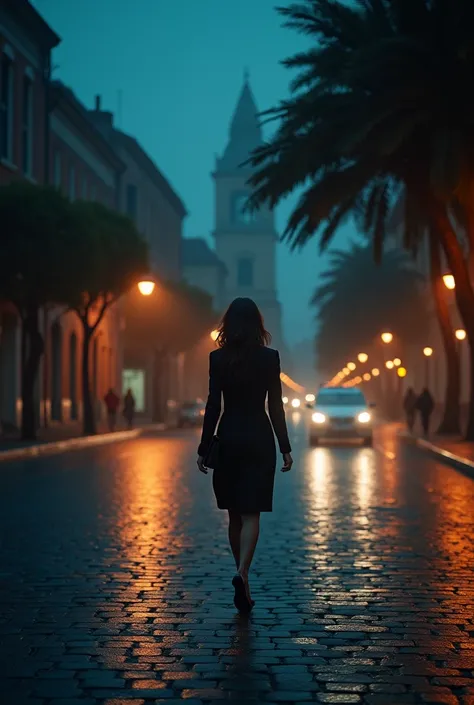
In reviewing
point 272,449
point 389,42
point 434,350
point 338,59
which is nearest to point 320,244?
point 338,59

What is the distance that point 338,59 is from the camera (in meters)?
30.9

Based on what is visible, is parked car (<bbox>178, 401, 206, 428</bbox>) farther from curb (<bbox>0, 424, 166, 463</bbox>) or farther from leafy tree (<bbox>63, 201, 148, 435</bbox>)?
leafy tree (<bbox>63, 201, 148, 435</bbox>)

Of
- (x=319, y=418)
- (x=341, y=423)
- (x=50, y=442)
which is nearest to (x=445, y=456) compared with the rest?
(x=341, y=423)

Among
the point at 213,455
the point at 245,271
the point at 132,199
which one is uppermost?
the point at 245,271

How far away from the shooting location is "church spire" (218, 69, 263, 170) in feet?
496

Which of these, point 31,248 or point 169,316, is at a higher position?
point 169,316

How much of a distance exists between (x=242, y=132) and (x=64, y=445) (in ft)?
390

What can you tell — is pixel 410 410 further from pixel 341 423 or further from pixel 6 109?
pixel 6 109

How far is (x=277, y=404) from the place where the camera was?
8914mm

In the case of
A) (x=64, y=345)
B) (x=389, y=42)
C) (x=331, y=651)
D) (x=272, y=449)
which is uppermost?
(x=389, y=42)

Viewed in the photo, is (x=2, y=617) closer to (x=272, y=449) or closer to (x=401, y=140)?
(x=272, y=449)

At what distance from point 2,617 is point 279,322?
15223cm

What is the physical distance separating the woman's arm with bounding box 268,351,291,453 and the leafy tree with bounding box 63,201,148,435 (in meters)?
27.5

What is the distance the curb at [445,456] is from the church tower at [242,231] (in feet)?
364
